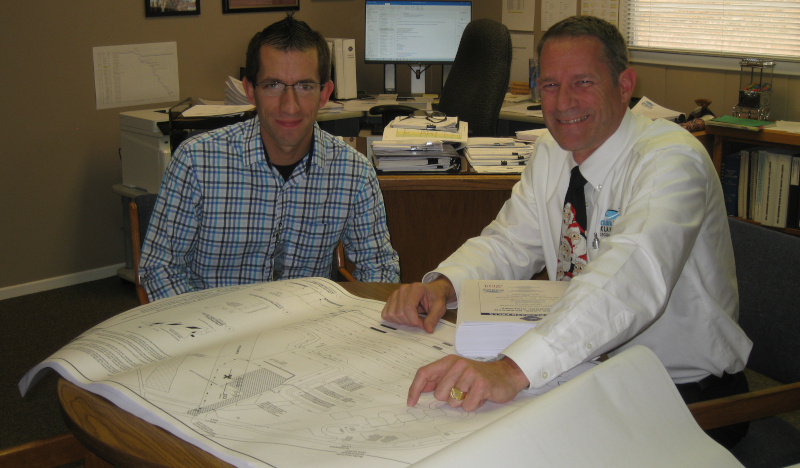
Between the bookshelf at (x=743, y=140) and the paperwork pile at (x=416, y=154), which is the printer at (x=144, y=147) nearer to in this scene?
the paperwork pile at (x=416, y=154)

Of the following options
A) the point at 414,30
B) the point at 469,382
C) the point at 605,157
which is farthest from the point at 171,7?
the point at 469,382

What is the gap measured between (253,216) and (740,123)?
2.32 meters

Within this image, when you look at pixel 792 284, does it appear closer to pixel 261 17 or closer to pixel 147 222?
pixel 147 222

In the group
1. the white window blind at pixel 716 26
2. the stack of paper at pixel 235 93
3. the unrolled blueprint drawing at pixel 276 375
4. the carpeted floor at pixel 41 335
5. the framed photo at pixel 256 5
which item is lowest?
the carpeted floor at pixel 41 335

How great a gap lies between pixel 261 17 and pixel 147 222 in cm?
273

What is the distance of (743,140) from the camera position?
A: 10.7 ft

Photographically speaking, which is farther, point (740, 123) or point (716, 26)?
point (716, 26)

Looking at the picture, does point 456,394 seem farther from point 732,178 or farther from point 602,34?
point 732,178

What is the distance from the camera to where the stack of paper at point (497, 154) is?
8.21 feet

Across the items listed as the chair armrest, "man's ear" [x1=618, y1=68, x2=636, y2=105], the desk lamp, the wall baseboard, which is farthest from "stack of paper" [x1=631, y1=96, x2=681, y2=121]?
the wall baseboard

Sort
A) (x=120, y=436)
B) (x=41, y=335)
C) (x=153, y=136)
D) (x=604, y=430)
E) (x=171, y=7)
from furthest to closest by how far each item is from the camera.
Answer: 1. (x=171, y=7)
2. (x=153, y=136)
3. (x=41, y=335)
4. (x=120, y=436)
5. (x=604, y=430)

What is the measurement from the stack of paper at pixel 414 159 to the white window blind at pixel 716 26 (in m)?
1.91

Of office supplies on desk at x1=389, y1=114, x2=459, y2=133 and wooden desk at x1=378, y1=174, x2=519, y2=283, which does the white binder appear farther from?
wooden desk at x1=378, y1=174, x2=519, y2=283

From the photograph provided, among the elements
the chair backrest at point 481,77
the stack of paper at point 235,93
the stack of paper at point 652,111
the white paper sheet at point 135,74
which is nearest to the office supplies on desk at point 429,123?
the chair backrest at point 481,77
